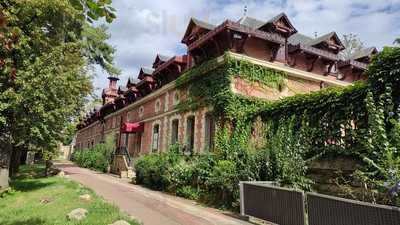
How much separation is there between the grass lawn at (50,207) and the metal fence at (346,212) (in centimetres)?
372

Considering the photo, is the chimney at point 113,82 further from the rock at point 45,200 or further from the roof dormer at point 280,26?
the rock at point 45,200

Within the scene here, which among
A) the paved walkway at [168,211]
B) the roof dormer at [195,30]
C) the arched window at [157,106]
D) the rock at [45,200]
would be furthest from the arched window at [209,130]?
the rock at [45,200]

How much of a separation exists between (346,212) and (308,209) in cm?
92

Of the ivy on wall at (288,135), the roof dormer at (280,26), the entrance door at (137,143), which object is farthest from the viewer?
the entrance door at (137,143)

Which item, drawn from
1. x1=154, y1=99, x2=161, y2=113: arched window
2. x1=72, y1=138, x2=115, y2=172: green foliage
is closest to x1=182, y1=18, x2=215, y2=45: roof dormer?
x1=154, y1=99, x2=161, y2=113: arched window

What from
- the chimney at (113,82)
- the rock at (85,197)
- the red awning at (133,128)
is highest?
the chimney at (113,82)

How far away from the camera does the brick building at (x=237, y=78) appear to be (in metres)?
15.2

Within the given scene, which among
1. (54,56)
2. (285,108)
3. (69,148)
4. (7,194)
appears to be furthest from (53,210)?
(69,148)

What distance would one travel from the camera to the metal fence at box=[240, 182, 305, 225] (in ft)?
21.4

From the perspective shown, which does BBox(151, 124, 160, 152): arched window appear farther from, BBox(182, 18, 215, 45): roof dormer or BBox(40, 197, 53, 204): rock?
BBox(40, 197, 53, 204): rock

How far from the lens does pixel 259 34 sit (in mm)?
15273

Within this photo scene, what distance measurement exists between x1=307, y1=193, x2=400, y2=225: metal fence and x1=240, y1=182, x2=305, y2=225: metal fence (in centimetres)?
38

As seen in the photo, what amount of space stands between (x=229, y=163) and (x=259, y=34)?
741 centimetres

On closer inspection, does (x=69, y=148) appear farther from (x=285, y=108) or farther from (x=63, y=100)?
(x=285, y=108)
